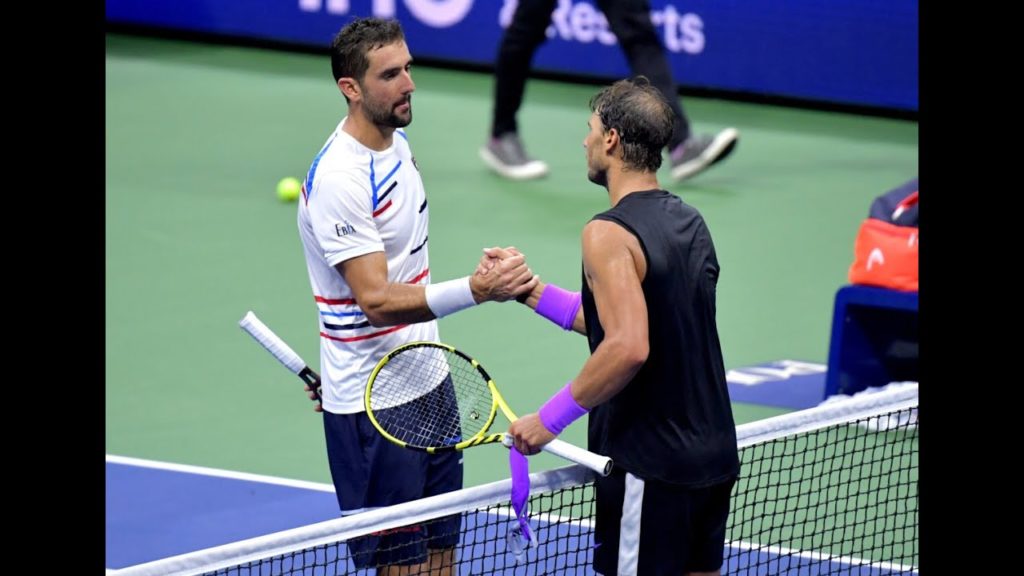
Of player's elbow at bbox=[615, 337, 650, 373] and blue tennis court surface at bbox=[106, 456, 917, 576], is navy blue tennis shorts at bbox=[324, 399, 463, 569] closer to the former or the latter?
player's elbow at bbox=[615, 337, 650, 373]

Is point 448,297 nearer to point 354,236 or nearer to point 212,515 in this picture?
→ point 354,236

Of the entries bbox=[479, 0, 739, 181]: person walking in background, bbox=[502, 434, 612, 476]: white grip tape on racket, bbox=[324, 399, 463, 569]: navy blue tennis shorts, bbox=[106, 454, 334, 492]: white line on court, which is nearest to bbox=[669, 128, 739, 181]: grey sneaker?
bbox=[479, 0, 739, 181]: person walking in background

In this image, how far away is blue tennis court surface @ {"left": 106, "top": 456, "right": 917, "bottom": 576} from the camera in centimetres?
652

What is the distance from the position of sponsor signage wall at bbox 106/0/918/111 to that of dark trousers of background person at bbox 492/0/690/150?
1.93m

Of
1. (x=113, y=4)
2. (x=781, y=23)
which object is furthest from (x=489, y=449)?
(x=113, y=4)

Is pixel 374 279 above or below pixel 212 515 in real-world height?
above

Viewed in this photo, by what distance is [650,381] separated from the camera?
470 centimetres

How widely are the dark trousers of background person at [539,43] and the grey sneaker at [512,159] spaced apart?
84 millimetres

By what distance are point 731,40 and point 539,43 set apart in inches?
99.0

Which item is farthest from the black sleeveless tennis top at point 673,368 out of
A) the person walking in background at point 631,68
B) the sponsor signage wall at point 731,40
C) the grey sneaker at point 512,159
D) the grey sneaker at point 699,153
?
the sponsor signage wall at point 731,40

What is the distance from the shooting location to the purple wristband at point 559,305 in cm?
513

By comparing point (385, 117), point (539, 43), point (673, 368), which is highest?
point (539, 43)

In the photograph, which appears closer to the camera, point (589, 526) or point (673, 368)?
point (673, 368)

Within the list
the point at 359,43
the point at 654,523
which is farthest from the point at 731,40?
the point at 654,523
